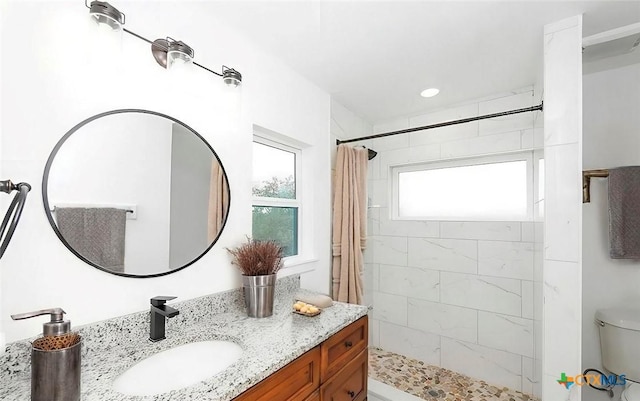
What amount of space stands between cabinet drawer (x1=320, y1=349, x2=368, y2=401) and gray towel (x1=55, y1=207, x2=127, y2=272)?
1019 mm

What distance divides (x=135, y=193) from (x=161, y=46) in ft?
2.06

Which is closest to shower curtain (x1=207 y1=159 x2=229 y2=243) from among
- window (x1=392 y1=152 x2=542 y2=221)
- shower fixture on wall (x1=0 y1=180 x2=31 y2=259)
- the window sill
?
the window sill

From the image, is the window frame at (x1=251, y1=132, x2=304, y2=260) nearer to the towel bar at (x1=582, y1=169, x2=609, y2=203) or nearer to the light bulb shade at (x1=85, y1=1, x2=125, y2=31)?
the light bulb shade at (x1=85, y1=1, x2=125, y2=31)

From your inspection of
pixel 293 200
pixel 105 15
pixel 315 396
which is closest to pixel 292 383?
pixel 315 396

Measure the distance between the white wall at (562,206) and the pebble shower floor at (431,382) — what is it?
884 millimetres

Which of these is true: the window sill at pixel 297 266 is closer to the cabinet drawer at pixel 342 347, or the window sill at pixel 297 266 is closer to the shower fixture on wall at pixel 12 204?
the cabinet drawer at pixel 342 347

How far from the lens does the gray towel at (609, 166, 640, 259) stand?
6.01ft

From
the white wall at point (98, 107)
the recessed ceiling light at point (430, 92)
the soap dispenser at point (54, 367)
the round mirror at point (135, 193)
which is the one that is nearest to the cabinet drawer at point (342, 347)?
the white wall at point (98, 107)

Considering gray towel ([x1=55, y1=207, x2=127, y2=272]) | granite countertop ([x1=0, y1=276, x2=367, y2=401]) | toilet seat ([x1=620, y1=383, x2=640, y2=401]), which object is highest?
gray towel ([x1=55, y1=207, x2=127, y2=272])

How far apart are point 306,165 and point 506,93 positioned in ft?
5.71

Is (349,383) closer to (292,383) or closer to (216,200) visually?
(292,383)

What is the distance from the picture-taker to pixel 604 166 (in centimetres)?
202

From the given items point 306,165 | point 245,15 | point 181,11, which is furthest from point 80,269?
point 306,165

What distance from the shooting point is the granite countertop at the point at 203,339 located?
88 cm
